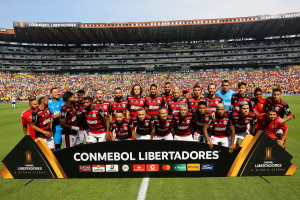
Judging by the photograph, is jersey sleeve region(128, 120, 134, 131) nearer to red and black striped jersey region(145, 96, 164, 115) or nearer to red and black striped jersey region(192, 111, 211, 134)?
red and black striped jersey region(145, 96, 164, 115)

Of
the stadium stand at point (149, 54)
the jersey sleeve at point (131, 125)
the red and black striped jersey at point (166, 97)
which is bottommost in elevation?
the jersey sleeve at point (131, 125)

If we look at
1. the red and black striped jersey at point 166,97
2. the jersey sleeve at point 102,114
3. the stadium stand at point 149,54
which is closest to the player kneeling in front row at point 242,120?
the red and black striped jersey at point 166,97

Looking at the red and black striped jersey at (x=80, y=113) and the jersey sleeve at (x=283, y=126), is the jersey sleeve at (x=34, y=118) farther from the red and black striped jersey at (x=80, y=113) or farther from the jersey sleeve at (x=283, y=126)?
the jersey sleeve at (x=283, y=126)

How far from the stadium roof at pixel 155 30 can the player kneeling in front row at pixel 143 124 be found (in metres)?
38.4

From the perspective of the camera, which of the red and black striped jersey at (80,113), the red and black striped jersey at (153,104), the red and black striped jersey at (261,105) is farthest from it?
the red and black striped jersey at (153,104)

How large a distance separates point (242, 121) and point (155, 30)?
4143 centimetres

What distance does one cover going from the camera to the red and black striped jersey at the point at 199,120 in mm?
4949

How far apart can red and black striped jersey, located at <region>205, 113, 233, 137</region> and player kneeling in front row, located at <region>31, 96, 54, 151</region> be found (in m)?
4.40

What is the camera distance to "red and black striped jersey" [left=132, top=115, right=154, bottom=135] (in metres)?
4.83

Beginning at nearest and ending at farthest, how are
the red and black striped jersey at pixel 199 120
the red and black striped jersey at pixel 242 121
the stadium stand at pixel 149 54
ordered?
the red and black striped jersey at pixel 242 121
the red and black striped jersey at pixel 199 120
the stadium stand at pixel 149 54

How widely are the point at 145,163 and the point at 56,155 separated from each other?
2.07 m

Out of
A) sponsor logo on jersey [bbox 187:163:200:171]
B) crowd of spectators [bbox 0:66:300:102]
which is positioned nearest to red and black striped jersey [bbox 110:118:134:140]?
sponsor logo on jersey [bbox 187:163:200:171]

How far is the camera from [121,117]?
15.0 feet

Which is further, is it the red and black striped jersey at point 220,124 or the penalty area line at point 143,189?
the red and black striped jersey at point 220,124
